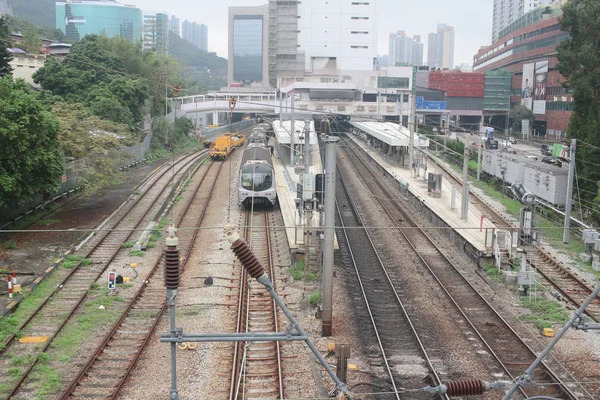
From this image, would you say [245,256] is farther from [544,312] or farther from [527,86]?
[527,86]

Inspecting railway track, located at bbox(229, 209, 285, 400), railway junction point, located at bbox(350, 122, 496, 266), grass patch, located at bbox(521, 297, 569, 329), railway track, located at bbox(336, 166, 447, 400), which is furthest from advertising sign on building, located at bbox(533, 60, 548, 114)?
railway track, located at bbox(229, 209, 285, 400)

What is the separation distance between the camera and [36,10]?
7215 inches

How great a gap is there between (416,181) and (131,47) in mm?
35107

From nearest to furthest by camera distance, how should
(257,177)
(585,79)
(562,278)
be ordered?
(562,278) → (585,79) → (257,177)

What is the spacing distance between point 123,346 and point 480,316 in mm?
7402

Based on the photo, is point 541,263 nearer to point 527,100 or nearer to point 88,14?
point 527,100

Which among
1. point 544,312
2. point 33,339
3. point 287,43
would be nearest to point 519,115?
point 287,43

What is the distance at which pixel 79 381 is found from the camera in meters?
10.8

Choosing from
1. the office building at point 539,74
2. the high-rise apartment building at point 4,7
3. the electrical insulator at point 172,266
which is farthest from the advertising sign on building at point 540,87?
the high-rise apartment building at point 4,7

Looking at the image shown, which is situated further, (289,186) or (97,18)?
(97,18)

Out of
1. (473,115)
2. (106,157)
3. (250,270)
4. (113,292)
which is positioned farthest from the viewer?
(473,115)

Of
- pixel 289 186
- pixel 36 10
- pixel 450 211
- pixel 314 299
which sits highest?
pixel 36 10

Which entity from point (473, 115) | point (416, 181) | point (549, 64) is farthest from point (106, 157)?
point (473, 115)

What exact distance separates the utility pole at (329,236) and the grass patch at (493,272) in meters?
5.78
